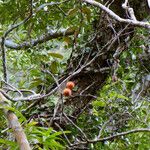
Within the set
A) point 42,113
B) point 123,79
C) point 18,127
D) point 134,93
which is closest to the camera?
point 18,127

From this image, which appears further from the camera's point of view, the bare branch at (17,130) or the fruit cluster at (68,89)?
the fruit cluster at (68,89)

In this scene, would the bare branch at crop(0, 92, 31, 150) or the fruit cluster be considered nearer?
the bare branch at crop(0, 92, 31, 150)

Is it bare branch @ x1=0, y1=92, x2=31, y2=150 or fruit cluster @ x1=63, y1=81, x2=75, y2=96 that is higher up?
bare branch @ x1=0, y1=92, x2=31, y2=150

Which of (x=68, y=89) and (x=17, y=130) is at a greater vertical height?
(x=17, y=130)

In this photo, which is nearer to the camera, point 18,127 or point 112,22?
point 18,127

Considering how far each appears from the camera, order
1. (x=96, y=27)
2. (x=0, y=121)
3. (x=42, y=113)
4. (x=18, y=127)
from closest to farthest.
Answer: (x=18, y=127)
(x=0, y=121)
(x=42, y=113)
(x=96, y=27)

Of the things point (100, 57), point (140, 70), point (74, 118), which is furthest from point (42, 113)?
point (140, 70)

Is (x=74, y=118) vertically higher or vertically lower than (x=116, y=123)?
higher

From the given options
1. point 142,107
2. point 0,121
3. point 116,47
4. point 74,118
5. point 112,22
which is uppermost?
point 112,22

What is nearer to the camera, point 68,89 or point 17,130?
point 17,130

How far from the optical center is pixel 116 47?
1677mm

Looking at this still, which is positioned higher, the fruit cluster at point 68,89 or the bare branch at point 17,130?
the bare branch at point 17,130

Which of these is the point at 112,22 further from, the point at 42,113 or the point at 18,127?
the point at 18,127

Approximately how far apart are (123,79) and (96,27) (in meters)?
0.34
